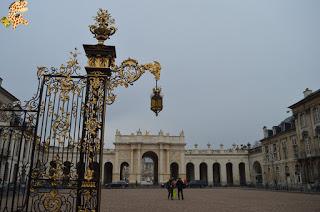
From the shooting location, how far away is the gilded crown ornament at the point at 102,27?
7.56 metres

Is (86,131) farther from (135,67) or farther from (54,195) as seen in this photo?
(135,67)

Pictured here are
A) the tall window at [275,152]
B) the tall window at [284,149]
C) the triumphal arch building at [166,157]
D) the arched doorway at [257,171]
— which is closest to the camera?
the tall window at [284,149]

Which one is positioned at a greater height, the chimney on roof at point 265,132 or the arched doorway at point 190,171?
the chimney on roof at point 265,132

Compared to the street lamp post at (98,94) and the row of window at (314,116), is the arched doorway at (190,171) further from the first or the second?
the street lamp post at (98,94)

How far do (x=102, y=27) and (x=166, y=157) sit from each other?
47.4 metres

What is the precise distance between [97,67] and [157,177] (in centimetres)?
5060

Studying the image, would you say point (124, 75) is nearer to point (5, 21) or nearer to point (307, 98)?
point (5, 21)

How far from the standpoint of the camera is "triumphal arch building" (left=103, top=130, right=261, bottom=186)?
53156 mm

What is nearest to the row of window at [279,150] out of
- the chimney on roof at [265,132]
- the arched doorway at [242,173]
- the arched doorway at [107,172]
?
the chimney on roof at [265,132]

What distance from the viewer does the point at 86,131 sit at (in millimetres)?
6820

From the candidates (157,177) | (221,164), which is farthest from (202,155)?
(157,177)

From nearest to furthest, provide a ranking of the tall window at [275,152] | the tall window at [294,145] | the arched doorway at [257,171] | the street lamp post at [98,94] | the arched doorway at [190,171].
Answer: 1. the street lamp post at [98,94]
2. the tall window at [294,145]
3. the tall window at [275,152]
4. the arched doorway at [257,171]
5. the arched doorway at [190,171]

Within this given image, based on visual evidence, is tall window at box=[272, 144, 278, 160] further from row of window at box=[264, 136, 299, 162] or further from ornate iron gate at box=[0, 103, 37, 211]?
ornate iron gate at box=[0, 103, 37, 211]

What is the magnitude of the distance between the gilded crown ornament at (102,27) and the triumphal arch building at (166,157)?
152 feet
